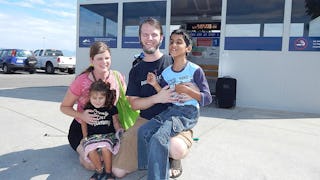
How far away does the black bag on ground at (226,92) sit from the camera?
340 inches

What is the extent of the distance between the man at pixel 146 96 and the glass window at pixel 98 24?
7187 millimetres

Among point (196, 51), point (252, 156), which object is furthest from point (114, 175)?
point (196, 51)

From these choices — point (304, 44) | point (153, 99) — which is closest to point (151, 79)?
point (153, 99)

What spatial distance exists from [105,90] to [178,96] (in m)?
0.79

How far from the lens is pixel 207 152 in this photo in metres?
4.77

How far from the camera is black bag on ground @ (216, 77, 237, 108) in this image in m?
8.65

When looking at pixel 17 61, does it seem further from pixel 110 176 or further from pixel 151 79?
pixel 151 79

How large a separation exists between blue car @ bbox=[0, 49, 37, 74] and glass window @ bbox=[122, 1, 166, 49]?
45.6ft

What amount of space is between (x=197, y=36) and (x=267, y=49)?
4.48 meters

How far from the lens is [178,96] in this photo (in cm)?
353

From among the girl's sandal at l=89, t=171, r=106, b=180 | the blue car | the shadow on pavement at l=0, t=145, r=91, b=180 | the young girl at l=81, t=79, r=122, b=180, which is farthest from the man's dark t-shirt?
the blue car

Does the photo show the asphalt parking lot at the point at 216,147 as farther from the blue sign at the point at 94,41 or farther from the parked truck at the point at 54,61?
the parked truck at the point at 54,61

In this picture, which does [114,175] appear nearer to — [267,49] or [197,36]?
[267,49]

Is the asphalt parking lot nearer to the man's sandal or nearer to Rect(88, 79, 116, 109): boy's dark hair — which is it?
the man's sandal
